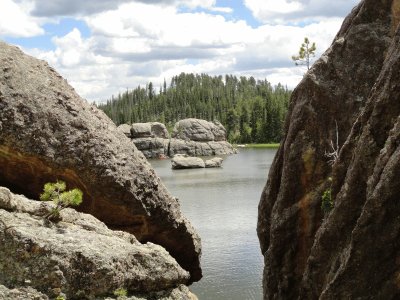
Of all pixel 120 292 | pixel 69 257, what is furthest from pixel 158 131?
pixel 69 257

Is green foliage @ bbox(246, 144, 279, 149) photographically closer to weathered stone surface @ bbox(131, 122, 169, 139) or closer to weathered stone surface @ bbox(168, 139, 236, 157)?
weathered stone surface @ bbox(168, 139, 236, 157)

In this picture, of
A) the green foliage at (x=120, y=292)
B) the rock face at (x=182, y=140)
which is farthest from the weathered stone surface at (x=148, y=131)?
the green foliage at (x=120, y=292)

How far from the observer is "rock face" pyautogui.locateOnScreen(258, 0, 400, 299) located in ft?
35.2

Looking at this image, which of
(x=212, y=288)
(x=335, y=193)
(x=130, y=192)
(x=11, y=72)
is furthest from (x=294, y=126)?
(x=212, y=288)

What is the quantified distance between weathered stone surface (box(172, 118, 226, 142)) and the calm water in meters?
60.1

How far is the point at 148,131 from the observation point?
13512 cm

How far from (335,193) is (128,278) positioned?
18.0 ft

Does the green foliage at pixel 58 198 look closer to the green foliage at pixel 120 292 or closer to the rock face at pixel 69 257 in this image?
the rock face at pixel 69 257

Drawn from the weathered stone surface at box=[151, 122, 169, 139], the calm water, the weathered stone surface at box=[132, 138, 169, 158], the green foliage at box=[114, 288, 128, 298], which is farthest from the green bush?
the weathered stone surface at box=[151, 122, 169, 139]

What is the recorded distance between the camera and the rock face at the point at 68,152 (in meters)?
14.1

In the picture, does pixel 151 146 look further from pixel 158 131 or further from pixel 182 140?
pixel 182 140

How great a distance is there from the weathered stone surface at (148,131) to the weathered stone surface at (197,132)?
4.24 metres

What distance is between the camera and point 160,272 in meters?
13.6

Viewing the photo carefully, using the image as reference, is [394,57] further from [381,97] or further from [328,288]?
[328,288]
